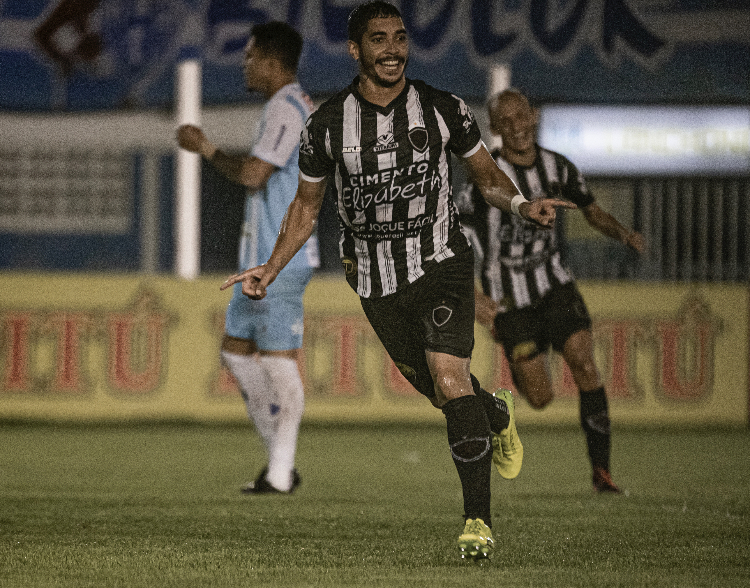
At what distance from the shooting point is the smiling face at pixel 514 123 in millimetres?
6090

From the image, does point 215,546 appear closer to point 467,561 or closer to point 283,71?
point 467,561

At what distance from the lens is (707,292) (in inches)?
378

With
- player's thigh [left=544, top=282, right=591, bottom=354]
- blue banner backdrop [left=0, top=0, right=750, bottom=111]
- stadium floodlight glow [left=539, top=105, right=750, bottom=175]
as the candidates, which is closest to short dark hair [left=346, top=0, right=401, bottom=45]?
player's thigh [left=544, top=282, right=591, bottom=354]

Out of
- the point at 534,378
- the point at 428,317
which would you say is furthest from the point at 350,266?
the point at 534,378

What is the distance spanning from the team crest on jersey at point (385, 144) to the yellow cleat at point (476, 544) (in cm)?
136

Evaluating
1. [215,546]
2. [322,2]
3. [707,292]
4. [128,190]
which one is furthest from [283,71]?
[128,190]

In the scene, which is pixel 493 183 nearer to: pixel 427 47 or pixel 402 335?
pixel 402 335

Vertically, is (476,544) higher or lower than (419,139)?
lower

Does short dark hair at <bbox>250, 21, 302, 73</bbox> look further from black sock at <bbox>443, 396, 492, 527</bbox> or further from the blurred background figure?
the blurred background figure

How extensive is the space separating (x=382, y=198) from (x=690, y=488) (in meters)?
2.77

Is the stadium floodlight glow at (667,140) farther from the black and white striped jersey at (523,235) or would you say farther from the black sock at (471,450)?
the black sock at (471,450)

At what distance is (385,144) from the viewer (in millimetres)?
4227

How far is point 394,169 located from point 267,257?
1742 mm

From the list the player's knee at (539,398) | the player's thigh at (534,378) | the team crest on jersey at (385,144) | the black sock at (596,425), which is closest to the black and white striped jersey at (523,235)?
the player's thigh at (534,378)
